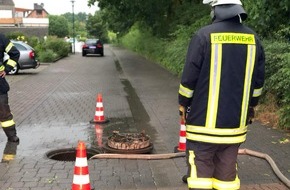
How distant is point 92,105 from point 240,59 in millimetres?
8047

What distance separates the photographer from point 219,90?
3.50 meters

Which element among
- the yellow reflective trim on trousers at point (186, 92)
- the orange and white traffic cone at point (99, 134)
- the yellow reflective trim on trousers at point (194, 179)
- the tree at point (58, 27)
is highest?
the yellow reflective trim on trousers at point (186, 92)

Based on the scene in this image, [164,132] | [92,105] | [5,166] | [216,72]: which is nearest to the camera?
[216,72]

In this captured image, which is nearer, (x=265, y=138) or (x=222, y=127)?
(x=222, y=127)

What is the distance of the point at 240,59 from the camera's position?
351cm

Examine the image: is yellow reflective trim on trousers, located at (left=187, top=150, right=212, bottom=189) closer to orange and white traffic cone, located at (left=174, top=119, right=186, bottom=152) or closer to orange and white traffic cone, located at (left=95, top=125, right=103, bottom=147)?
orange and white traffic cone, located at (left=174, top=119, right=186, bottom=152)

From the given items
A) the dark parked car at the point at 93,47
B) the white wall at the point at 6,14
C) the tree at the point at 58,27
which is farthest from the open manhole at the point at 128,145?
the tree at the point at 58,27

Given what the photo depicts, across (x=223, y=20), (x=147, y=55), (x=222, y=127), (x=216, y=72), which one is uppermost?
(x=223, y=20)

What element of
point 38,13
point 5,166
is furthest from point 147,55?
point 38,13

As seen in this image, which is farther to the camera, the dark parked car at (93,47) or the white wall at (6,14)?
the white wall at (6,14)

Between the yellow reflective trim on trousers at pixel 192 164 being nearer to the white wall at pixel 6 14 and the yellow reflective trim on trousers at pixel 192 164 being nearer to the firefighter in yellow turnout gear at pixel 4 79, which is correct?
the firefighter in yellow turnout gear at pixel 4 79

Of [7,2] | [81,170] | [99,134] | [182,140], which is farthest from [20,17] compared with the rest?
[81,170]

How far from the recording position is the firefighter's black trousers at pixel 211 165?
11.9 ft

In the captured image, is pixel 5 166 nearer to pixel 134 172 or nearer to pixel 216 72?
pixel 134 172
